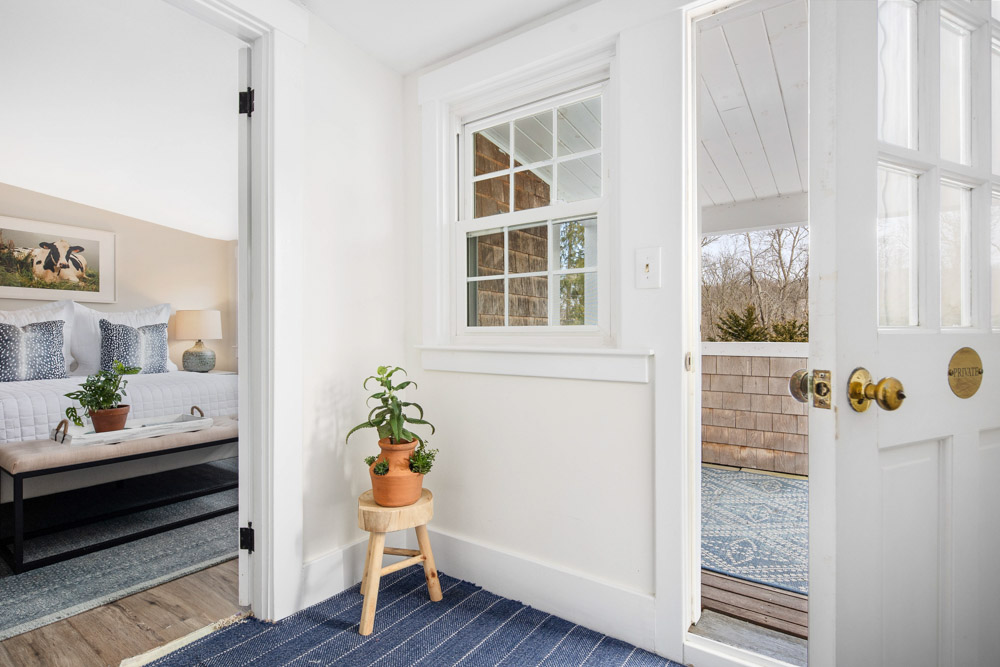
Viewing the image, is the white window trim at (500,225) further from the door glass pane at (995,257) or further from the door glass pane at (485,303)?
the door glass pane at (995,257)

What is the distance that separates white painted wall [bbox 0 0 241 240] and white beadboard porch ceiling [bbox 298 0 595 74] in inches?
33.9

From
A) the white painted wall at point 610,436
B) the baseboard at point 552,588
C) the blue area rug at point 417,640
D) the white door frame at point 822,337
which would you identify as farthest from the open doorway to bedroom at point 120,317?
the white door frame at point 822,337

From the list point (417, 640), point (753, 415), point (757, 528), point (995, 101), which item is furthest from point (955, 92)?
point (753, 415)

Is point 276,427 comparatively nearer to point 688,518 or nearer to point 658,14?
point 688,518

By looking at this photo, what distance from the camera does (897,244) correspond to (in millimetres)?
945

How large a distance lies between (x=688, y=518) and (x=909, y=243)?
0.98 meters

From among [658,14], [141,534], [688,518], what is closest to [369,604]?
[688,518]

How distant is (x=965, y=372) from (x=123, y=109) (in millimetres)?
4238

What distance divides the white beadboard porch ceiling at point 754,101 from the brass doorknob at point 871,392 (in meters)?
→ 1.06

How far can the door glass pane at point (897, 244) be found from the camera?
938 mm

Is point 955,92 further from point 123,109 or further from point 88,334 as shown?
point 88,334

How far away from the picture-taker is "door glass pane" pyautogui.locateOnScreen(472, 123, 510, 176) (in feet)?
6.95

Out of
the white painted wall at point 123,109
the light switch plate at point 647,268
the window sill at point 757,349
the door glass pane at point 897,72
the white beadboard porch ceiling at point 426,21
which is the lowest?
the window sill at point 757,349

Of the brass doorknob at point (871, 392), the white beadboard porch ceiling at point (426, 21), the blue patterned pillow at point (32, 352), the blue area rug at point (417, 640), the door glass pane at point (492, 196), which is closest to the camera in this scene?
the brass doorknob at point (871, 392)
